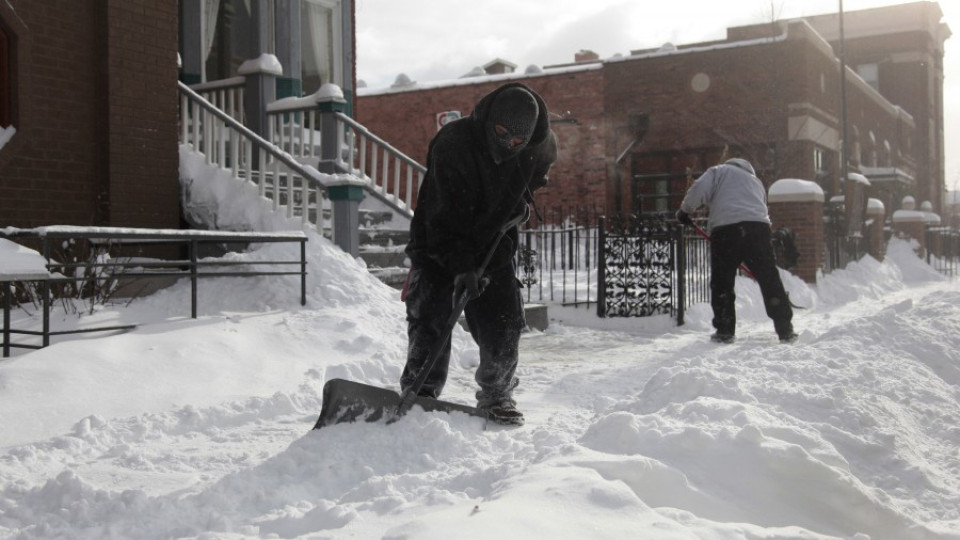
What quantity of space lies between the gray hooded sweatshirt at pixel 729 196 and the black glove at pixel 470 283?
436 centimetres

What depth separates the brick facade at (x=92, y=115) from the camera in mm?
7250

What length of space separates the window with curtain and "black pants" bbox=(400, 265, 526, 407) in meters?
9.79

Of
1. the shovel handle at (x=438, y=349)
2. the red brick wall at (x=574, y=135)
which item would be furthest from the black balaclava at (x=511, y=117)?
the red brick wall at (x=574, y=135)

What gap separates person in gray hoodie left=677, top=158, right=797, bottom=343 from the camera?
26.3 ft

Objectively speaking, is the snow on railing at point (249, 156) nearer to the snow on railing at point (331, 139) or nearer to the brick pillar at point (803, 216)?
the snow on railing at point (331, 139)

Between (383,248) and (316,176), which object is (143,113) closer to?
(316,176)

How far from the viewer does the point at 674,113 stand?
73.2 ft

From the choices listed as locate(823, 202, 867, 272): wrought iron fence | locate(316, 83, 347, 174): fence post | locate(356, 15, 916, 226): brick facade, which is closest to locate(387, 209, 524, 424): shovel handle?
locate(316, 83, 347, 174): fence post

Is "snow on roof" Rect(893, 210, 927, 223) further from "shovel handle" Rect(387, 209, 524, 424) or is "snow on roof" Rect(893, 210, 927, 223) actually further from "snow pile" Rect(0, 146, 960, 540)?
"shovel handle" Rect(387, 209, 524, 424)

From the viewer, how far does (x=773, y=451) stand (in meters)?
3.30

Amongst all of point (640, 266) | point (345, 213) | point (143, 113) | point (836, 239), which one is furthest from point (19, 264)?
point (836, 239)

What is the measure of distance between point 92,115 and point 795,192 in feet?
36.1

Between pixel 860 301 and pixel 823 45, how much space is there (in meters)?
10.5

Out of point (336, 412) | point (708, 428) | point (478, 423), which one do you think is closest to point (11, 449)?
point (336, 412)
